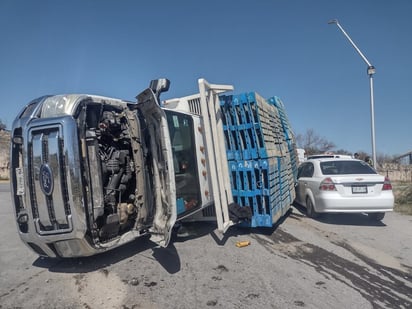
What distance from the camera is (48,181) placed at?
3480 mm

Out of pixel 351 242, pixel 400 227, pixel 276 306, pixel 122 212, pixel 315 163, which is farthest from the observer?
pixel 315 163

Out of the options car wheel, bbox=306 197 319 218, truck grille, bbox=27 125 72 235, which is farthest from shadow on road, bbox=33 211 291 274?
car wheel, bbox=306 197 319 218

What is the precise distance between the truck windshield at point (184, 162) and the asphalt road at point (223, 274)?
76 cm

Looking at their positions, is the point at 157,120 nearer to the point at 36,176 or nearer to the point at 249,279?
the point at 36,176

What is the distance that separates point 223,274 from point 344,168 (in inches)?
189

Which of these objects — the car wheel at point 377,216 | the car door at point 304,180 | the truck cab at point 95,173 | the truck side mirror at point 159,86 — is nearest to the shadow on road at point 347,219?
the car wheel at point 377,216

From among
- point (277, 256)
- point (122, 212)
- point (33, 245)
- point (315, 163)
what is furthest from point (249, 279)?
point (315, 163)

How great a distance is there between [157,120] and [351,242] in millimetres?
4259

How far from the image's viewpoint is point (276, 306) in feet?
10.1

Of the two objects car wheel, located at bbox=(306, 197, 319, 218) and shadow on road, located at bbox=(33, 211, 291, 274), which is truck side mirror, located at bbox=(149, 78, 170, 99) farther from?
car wheel, located at bbox=(306, 197, 319, 218)

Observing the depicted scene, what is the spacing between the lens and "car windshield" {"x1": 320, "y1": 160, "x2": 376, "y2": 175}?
281 inches

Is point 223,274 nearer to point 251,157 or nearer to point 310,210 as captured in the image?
point 251,157

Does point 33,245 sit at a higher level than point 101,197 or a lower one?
lower

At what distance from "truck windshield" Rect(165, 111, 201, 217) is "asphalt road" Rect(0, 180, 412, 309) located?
0.76 metres
